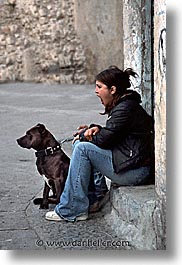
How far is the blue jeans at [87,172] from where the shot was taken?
130 inches

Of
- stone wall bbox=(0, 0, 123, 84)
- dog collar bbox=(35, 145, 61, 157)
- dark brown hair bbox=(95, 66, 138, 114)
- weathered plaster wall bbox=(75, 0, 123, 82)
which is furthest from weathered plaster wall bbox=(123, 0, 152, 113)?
stone wall bbox=(0, 0, 123, 84)

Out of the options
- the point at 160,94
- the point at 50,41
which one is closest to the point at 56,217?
the point at 160,94

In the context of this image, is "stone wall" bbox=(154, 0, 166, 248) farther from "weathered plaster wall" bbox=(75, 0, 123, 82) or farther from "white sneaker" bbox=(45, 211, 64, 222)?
"weathered plaster wall" bbox=(75, 0, 123, 82)

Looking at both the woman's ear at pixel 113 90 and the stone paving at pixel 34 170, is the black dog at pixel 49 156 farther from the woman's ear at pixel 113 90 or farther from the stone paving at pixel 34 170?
the woman's ear at pixel 113 90

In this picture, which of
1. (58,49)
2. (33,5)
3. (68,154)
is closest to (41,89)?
(33,5)

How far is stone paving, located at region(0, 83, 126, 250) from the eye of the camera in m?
3.22

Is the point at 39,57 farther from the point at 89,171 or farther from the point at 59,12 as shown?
the point at 89,171

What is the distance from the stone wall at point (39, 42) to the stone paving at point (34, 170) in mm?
291

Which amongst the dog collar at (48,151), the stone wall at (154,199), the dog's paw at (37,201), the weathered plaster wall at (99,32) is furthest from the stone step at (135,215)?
the weathered plaster wall at (99,32)

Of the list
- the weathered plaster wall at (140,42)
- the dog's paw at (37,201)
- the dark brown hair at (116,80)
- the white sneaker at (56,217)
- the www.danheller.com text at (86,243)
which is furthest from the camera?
the dog's paw at (37,201)

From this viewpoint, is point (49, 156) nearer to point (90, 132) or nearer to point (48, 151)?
point (48, 151)

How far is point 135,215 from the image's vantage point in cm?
313

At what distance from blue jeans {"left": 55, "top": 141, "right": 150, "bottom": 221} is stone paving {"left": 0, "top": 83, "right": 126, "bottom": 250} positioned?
0.15 metres

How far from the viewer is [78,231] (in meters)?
3.29
